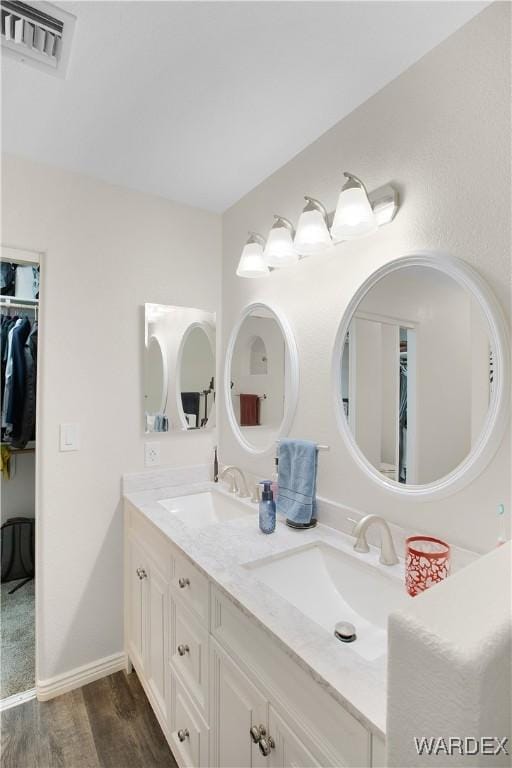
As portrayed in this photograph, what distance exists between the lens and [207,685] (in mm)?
1156

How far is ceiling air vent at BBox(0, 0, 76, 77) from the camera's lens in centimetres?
104

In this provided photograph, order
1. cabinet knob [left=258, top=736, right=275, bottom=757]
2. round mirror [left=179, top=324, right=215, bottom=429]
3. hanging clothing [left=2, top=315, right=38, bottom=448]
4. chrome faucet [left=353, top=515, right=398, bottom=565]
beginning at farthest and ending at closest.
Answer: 1. hanging clothing [left=2, top=315, right=38, bottom=448]
2. round mirror [left=179, top=324, right=215, bottom=429]
3. chrome faucet [left=353, top=515, right=398, bottom=565]
4. cabinet knob [left=258, top=736, right=275, bottom=757]

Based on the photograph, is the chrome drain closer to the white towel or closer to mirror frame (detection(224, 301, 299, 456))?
the white towel

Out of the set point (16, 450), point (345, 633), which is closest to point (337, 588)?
point (345, 633)

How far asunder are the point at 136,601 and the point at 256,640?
1.08 metres

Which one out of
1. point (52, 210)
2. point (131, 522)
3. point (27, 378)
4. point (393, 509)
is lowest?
point (131, 522)

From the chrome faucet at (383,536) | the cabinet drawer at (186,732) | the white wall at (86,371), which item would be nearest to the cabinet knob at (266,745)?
the cabinet drawer at (186,732)

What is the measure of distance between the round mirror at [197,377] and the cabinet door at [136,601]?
2.24 ft

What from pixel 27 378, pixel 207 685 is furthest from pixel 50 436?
pixel 207 685

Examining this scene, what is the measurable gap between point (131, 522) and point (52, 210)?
1.52 metres

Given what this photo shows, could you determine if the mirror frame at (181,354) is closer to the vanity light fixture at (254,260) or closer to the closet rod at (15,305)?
the vanity light fixture at (254,260)

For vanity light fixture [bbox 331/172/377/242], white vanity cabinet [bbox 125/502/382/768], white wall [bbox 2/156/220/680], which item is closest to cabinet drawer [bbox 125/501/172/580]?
white vanity cabinet [bbox 125/502/382/768]

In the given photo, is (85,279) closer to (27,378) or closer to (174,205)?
(174,205)

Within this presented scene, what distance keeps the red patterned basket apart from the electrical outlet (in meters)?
1.37
